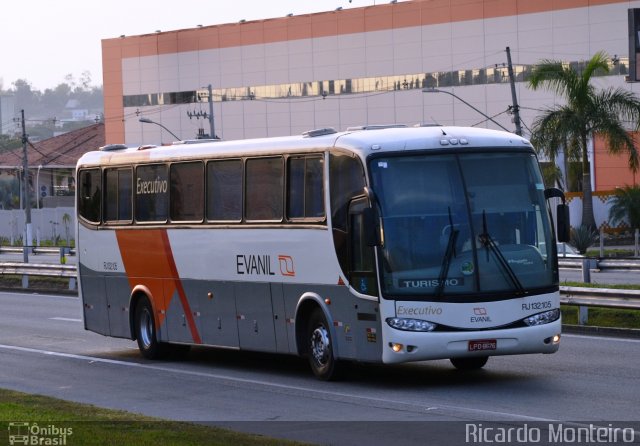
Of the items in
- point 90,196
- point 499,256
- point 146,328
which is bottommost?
point 146,328

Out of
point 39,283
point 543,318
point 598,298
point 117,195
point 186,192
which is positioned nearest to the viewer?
point 543,318

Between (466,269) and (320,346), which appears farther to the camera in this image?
(320,346)

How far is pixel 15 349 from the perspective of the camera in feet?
69.1

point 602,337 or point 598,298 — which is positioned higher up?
point 598,298

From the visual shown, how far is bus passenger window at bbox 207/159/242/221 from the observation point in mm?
17016

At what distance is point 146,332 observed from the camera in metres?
19.3

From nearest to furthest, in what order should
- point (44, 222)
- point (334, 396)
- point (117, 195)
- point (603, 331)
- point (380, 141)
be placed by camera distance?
point (334, 396) < point (380, 141) < point (117, 195) < point (603, 331) < point (44, 222)

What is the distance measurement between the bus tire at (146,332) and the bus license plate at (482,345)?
6.51 metres

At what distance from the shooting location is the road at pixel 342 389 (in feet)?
39.2

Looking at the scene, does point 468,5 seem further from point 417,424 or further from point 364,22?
point 417,424

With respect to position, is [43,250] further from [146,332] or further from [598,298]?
[598,298]

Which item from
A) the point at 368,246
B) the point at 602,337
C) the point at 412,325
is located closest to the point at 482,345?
the point at 412,325

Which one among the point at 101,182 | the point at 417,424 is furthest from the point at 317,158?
the point at 101,182

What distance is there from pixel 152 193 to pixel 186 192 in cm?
102
